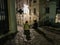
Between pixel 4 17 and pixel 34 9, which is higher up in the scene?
pixel 34 9

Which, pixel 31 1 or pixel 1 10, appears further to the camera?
pixel 31 1

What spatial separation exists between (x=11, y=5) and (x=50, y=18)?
16854 millimetres

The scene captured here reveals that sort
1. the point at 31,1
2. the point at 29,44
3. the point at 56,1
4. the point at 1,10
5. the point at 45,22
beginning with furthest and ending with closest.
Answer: the point at 31,1 < the point at 56,1 < the point at 45,22 < the point at 1,10 < the point at 29,44

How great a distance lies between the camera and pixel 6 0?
18.2 meters

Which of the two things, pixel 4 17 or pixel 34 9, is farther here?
pixel 34 9

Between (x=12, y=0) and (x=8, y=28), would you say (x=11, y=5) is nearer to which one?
(x=12, y=0)

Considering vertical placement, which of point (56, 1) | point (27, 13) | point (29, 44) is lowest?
point (29, 44)

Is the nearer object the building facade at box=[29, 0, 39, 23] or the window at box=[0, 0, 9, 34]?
the window at box=[0, 0, 9, 34]

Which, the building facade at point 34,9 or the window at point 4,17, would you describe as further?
the building facade at point 34,9

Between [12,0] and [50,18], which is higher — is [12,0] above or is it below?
above

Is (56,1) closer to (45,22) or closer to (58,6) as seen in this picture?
(58,6)

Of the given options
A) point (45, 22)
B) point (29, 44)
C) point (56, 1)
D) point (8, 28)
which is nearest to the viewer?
point (29, 44)

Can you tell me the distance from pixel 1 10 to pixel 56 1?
70.2 ft

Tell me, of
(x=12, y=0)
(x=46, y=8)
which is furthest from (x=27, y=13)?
(x=12, y=0)
